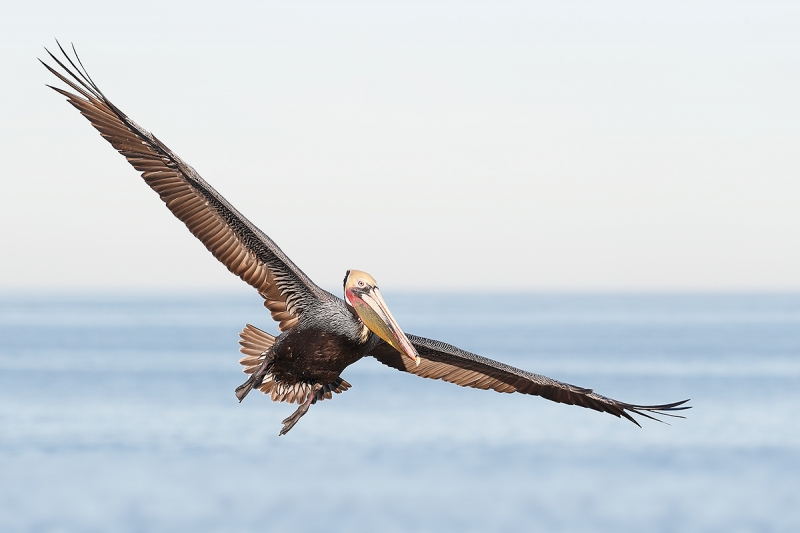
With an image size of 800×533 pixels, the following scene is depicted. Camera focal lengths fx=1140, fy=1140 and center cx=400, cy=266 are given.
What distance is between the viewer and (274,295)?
10109 millimetres

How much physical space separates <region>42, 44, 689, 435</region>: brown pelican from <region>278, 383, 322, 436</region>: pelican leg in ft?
0.04

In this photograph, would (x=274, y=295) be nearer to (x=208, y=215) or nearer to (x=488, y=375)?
(x=208, y=215)

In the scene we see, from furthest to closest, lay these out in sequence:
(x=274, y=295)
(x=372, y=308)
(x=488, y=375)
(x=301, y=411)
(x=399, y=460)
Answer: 1. (x=399, y=460)
2. (x=488, y=375)
3. (x=274, y=295)
4. (x=301, y=411)
5. (x=372, y=308)

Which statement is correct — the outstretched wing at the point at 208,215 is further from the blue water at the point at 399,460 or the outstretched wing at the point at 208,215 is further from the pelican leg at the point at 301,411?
the blue water at the point at 399,460

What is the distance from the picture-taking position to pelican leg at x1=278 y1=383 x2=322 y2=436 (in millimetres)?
9250

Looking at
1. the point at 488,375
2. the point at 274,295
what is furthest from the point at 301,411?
the point at 488,375

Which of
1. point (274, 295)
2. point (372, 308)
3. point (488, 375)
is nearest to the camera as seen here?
point (372, 308)

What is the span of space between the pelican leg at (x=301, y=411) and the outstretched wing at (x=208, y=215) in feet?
2.03

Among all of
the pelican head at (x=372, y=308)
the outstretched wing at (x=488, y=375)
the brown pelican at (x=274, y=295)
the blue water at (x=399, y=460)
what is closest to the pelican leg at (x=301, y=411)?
the brown pelican at (x=274, y=295)

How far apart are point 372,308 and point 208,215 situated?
1.81 meters

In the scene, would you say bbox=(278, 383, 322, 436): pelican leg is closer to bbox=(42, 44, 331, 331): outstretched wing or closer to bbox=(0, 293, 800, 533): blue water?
bbox=(42, 44, 331, 331): outstretched wing

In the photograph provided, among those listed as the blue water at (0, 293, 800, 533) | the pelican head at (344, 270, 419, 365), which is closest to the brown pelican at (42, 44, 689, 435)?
the pelican head at (344, 270, 419, 365)

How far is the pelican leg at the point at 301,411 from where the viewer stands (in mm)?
9250

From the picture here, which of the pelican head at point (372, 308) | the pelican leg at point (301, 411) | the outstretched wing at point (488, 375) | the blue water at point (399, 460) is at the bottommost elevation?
the blue water at point (399, 460)
